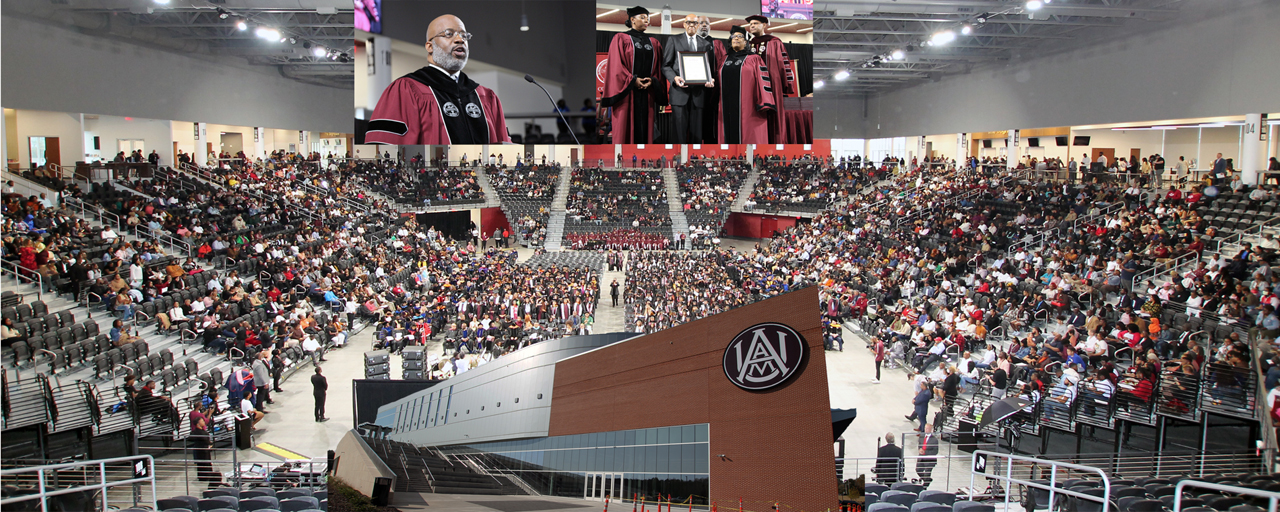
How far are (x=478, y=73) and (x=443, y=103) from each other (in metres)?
0.31

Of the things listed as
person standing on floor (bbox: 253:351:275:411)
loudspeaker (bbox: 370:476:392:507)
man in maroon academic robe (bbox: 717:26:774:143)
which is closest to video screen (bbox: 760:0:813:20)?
man in maroon academic robe (bbox: 717:26:774:143)

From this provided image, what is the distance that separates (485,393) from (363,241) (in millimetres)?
1709

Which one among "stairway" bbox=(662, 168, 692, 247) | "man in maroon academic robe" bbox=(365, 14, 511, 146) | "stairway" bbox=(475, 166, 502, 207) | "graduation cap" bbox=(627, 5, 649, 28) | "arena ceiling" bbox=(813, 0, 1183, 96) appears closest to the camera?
"man in maroon academic robe" bbox=(365, 14, 511, 146)

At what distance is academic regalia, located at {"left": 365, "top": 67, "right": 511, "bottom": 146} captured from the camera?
4.83 m

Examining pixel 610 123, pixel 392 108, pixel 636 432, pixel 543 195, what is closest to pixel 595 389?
pixel 636 432

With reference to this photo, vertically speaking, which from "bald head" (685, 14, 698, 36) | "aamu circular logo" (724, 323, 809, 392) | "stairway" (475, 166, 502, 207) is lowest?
"aamu circular logo" (724, 323, 809, 392)

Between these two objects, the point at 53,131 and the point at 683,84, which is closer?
Answer: the point at 683,84

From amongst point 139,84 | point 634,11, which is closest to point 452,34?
point 634,11

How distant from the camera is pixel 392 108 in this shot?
491cm

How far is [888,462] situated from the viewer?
5508mm

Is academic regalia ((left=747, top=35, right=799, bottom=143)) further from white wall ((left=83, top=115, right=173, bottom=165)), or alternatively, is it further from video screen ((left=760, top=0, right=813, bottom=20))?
white wall ((left=83, top=115, right=173, bottom=165))

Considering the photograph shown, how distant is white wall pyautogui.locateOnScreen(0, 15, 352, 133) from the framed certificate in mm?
2783

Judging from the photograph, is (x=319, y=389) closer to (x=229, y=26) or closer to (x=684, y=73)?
(x=229, y=26)

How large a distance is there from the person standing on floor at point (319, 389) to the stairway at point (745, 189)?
3.41 metres
